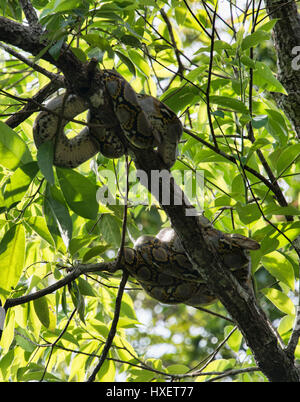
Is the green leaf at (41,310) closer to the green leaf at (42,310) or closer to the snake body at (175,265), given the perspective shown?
the green leaf at (42,310)

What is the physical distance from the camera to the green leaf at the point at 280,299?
2.95 meters

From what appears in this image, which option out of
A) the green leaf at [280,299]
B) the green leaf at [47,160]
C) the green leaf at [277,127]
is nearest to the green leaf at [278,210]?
the green leaf at [277,127]

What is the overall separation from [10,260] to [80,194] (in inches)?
16.8

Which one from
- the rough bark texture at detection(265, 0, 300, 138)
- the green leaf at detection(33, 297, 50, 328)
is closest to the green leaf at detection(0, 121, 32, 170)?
the green leaf at detection(33, 297, 50, 328)

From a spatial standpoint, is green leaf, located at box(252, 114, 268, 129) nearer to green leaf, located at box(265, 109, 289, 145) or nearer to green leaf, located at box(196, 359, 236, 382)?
green leaf, located at box(265, 109, 289, 145)

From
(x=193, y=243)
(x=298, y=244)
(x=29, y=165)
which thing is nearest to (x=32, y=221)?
(x=29, y=165)

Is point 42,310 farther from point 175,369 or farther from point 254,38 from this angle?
point 254,38

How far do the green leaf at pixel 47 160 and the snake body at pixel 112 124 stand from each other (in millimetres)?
146

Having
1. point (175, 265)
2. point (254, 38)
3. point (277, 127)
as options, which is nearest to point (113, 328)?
point (175, 265)

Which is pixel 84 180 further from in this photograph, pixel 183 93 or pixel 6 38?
pixel 183 93

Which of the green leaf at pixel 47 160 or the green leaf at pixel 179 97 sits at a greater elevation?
the green leaf at pixel 179 97

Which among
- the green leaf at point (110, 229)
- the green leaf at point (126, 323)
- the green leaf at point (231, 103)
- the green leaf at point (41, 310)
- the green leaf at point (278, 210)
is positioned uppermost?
the green leaf at point (231, 103)

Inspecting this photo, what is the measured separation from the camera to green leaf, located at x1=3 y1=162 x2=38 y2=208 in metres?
1.93

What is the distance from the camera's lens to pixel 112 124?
2252 mm
